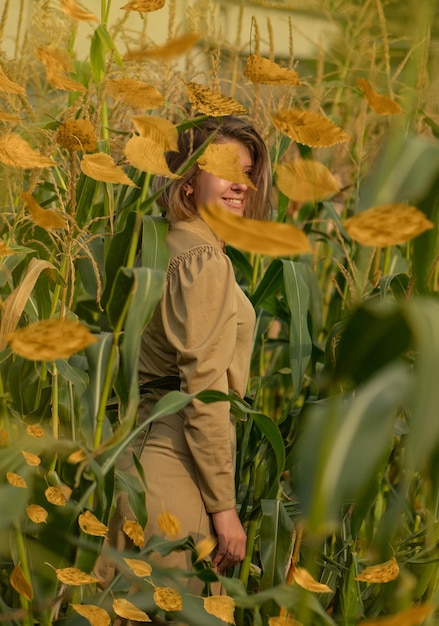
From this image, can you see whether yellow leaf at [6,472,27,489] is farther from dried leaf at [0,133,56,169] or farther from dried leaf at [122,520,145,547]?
dried leaf at [0,133,56,169]

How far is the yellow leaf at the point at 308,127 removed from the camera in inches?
37.5

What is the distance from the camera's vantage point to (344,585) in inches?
54.7

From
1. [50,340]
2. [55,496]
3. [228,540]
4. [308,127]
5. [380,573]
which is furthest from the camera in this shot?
[228,540]

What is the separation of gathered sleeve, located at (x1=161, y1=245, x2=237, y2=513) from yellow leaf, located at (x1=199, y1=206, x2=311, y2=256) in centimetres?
57

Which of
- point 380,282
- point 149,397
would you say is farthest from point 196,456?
point 380,282

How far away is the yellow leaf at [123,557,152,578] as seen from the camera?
3.49 ft

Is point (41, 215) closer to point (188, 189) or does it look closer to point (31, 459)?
point (31, 459)

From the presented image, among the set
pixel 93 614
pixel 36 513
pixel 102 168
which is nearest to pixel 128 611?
pixel 93 614

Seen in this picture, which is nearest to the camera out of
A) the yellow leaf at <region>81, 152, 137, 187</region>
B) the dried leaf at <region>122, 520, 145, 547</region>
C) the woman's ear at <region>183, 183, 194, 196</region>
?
the yellow leaf at <region>81, 152, 137, 187</region>

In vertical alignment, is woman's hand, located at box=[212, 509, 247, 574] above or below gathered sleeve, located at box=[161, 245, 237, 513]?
below

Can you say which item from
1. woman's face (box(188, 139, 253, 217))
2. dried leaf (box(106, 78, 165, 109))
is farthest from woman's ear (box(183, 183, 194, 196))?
dried leaf (box(106, 78, 165, 109))

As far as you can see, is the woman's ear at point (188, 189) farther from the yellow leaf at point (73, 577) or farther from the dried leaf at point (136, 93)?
the yellow leaf at point (73, 577)

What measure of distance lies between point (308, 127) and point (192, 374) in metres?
0.42

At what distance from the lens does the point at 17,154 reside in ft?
3.52
